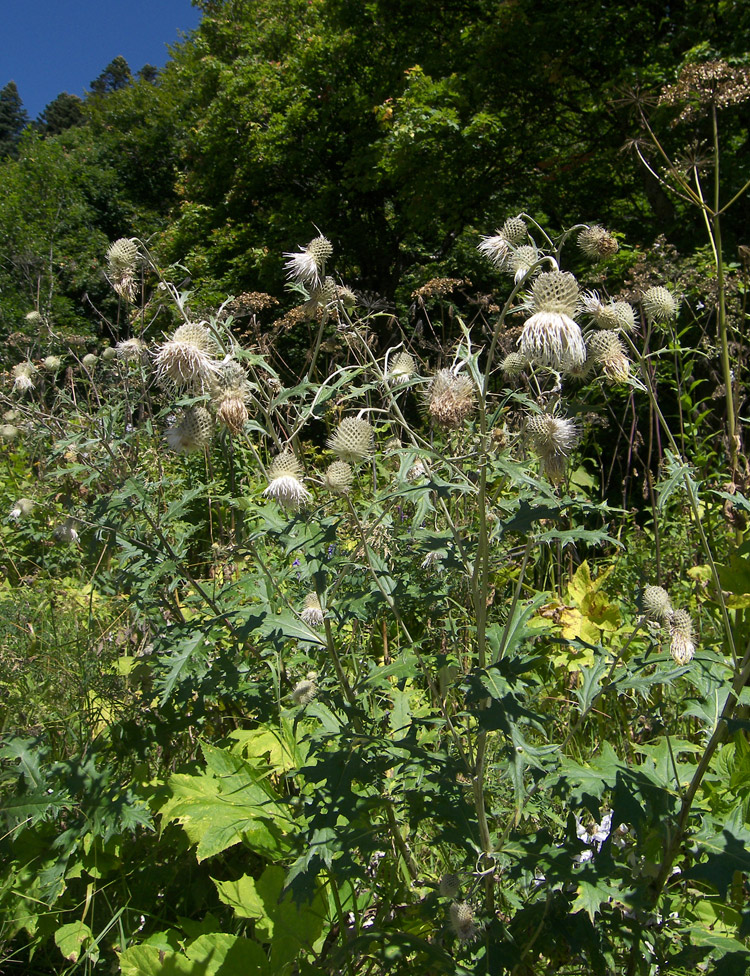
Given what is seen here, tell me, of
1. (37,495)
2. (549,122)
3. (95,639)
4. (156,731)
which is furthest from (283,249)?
(156,731)

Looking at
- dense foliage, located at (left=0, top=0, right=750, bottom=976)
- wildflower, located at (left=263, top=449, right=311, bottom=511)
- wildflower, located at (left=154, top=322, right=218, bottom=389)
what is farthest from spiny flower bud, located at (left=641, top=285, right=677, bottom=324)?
wildflower, located at (left=154, top=322, right=218, bottom=389)

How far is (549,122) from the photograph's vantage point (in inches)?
334

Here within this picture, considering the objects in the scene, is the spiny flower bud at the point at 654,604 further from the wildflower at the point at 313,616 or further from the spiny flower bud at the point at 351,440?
the wildflower at the point at 313,616

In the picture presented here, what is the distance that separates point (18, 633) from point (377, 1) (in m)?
A: 10.0

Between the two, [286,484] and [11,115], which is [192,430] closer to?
[286,484]

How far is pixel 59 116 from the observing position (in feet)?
160

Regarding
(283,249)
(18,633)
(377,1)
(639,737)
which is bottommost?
(18,633)

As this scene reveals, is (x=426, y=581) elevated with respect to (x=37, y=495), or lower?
lower

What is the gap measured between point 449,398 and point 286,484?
56cm

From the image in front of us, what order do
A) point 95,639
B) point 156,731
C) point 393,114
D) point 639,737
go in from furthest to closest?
point 393,114 → point 95,639 → point 639,737 → point 156,731

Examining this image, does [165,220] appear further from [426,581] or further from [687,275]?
[426,581]

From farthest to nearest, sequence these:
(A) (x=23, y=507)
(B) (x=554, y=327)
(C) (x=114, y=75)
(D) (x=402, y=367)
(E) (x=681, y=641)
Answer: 1. (C) (x=114, y=75)
2. (A) (x=23, y=507)
3. (D) (x=402, y=367)
4. (E) (x=681, y=641)
5. (B) (x=554, y=327)

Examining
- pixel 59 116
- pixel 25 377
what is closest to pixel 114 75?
pixel 59 116

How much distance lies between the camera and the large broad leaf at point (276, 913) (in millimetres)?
1669
